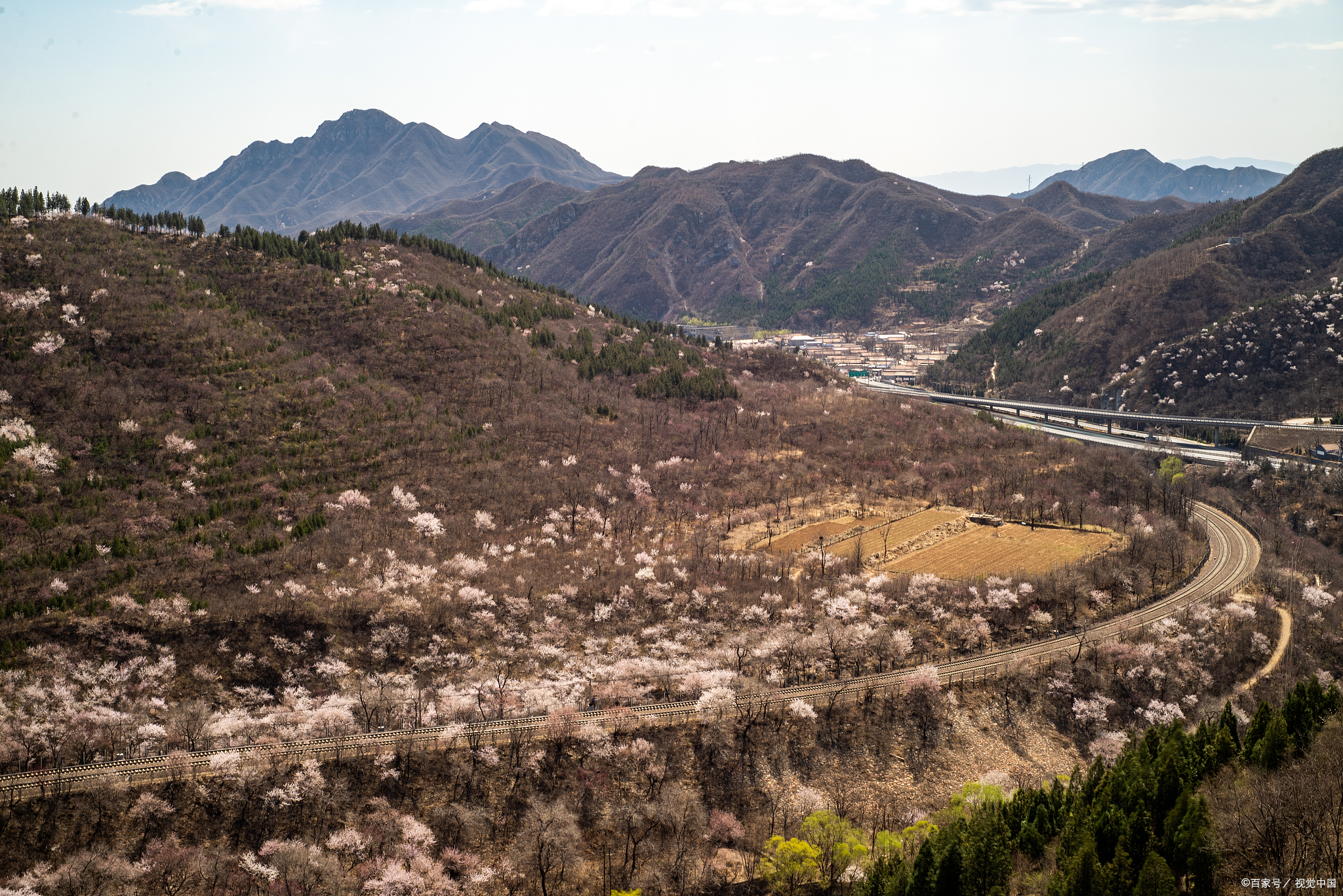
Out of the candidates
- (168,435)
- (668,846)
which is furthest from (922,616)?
(168,435)

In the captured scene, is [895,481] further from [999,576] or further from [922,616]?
[922,616]

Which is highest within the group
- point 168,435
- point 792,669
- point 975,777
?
point 168,435

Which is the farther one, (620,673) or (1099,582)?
(1099,582)

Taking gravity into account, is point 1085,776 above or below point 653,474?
below

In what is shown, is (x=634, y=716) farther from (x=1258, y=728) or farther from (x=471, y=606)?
(x=1258, y=728)

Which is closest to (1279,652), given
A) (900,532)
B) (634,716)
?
(900,532)

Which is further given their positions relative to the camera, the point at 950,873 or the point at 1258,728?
the point at 1258,728

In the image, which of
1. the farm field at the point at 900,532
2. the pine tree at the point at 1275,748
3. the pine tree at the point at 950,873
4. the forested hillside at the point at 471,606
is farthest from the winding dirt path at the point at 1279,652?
the pine tree at the point at 950,873
